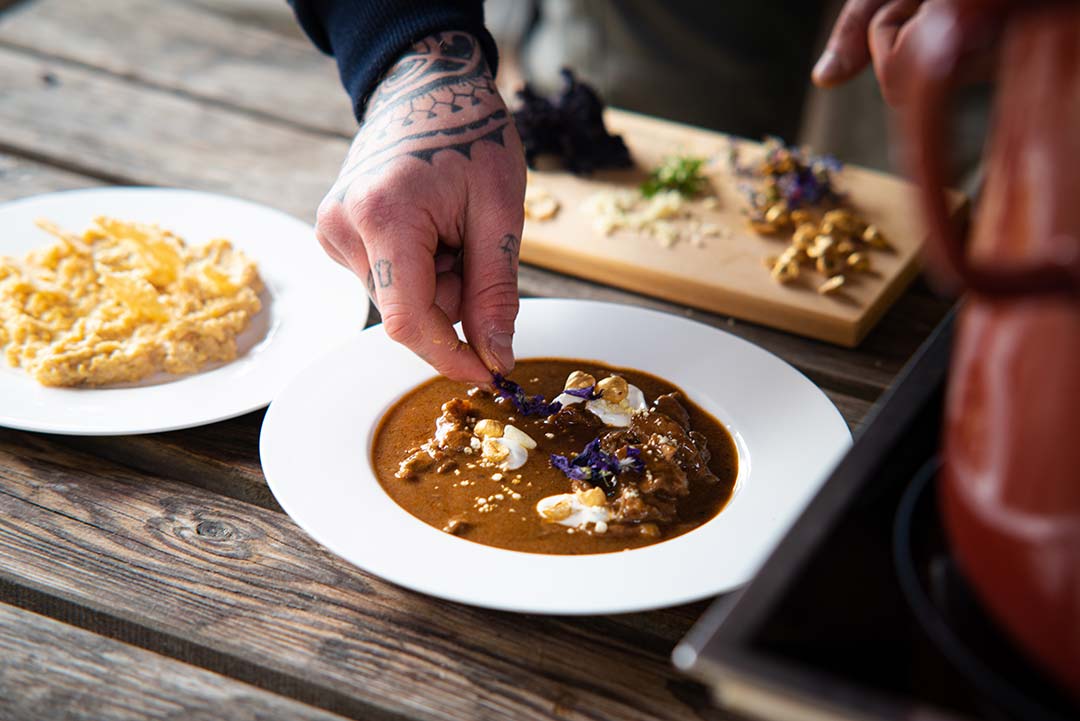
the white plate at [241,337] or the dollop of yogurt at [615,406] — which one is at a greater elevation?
the dollop of yogurt at [615,406]

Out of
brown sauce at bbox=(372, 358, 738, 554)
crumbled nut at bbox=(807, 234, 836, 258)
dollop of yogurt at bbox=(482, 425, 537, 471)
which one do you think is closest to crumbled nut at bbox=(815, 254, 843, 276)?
crumbled nut at bbox=(807, 234, 836, 258)

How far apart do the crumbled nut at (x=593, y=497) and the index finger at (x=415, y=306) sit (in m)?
0.27

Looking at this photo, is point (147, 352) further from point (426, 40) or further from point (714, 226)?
point (714, 226)

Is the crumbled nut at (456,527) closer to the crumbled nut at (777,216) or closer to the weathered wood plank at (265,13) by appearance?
the crumbled nut at (777,216)

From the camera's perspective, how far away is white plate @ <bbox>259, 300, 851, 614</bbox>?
1047 millimetres

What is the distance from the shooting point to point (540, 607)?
1.01 metres

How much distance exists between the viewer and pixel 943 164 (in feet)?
2.04

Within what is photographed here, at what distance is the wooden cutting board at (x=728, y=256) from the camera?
177cm

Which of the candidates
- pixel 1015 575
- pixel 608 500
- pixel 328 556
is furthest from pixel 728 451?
pixel 1015 575

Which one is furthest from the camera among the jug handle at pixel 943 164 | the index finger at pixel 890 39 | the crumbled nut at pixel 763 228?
the crumbled nut at pixel 763 228

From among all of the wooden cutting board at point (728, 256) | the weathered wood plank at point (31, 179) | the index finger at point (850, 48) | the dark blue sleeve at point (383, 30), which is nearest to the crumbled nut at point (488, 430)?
the wooden cutting board at point (728, 256)

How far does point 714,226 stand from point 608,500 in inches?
36.7

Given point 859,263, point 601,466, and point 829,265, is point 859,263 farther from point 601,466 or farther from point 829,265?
point 601,466

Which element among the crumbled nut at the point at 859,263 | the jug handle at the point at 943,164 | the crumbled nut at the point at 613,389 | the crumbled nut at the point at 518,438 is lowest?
the crumbled nut at the point at 518,438
